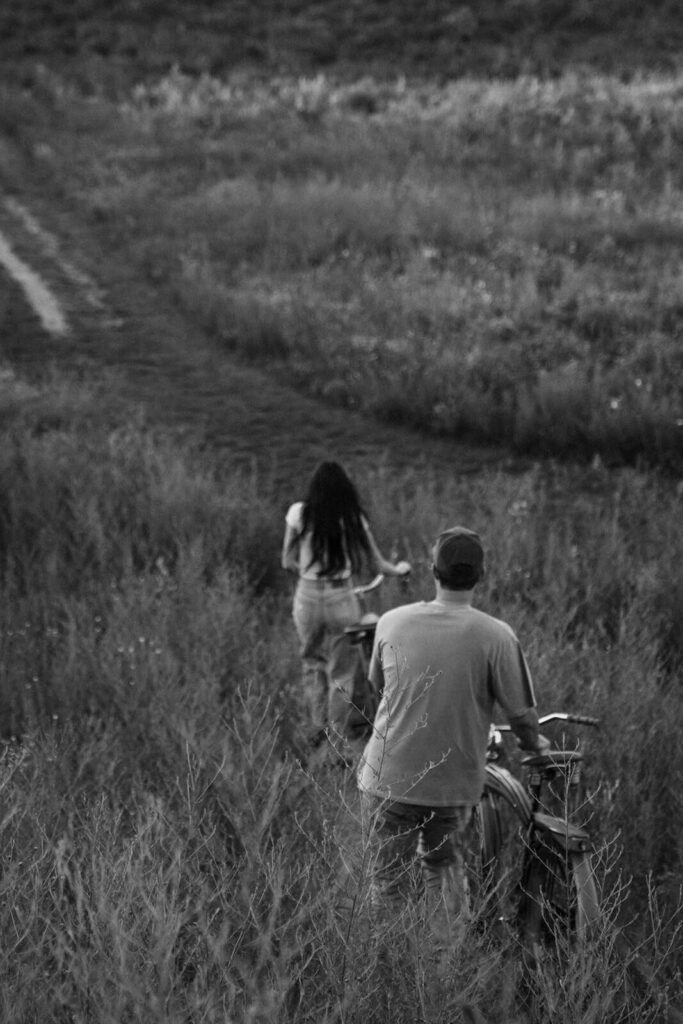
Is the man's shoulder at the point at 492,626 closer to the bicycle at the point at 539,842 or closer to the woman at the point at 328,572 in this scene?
the bicycle at the point at 539,842

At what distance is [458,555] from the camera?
3.84 meters

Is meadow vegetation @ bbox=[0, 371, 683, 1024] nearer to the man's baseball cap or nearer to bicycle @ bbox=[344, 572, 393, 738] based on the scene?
bicycle @ bbox=[344, 572, 393, 738]

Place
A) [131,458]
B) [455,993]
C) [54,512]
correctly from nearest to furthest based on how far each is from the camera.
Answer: [455,993] → [54,512] → [131,458]

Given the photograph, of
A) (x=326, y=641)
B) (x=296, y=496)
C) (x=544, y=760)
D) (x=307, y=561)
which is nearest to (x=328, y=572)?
(x=307, y=561)

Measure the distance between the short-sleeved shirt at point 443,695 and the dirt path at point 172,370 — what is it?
6.07 m

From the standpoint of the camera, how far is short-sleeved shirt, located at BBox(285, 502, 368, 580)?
236 inches

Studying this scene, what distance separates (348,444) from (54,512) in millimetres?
3106

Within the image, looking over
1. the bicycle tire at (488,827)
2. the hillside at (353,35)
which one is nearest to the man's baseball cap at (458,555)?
the bicycle tire at (488,827)

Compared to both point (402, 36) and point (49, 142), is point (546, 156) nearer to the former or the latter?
point (49, 142)

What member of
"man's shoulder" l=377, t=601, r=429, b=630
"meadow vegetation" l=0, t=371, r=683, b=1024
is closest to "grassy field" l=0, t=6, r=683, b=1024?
"meadow vegetation" l=0, t=371, r=683, b=1024

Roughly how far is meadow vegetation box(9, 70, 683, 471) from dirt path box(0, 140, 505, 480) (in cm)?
30

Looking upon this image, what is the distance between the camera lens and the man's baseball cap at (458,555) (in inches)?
151

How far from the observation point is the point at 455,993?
276 cm

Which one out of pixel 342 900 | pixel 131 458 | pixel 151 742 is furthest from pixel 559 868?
pixel 131 458
